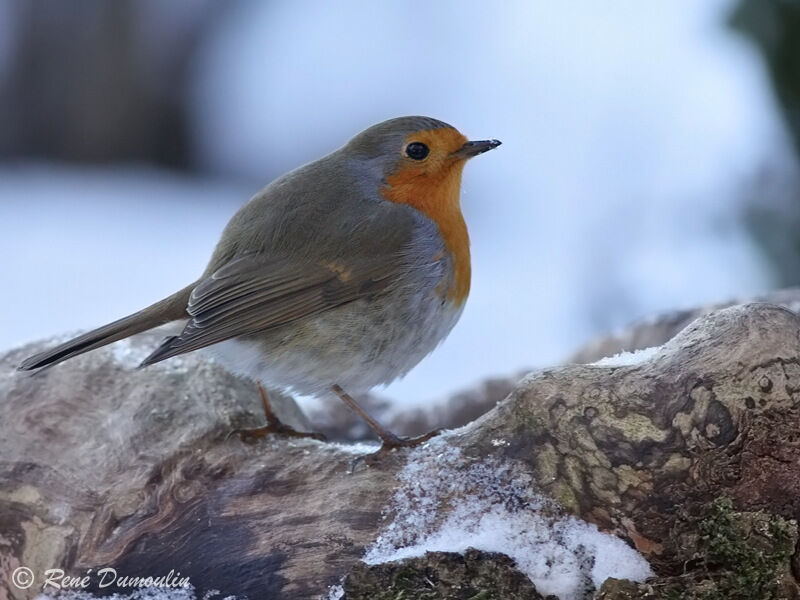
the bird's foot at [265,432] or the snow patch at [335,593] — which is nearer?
the snow patch at [335,593]

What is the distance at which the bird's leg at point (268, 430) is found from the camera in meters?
2.96

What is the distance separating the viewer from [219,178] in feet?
25.3

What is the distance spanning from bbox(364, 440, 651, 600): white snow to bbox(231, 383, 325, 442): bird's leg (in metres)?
0.57

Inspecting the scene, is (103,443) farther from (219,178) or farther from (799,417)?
(219,178)

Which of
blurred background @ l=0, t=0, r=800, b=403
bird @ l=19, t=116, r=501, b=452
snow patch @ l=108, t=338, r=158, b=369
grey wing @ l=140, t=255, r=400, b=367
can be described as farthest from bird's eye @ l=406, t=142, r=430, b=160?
blurred background @ l=0, t=0, r=800, b=403

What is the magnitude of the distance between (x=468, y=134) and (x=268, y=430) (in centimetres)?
295

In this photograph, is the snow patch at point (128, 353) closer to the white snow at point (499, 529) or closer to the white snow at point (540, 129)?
the white snow at point (499, 529)

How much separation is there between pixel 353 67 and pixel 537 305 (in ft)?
9.59

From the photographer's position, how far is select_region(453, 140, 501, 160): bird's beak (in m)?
3.31

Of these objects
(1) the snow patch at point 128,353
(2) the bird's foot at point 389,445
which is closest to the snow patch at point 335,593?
(2) the bird's foot at point 389,445

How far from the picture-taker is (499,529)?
2.35 meters

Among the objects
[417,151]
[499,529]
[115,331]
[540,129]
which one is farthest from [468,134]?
[499,529]

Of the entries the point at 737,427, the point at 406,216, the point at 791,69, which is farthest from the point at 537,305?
the point at 737,427

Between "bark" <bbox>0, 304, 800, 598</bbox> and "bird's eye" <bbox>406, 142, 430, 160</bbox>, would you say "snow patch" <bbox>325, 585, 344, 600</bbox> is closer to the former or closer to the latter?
"bark" <bbox>0, 304, 800, 598</bbox>
